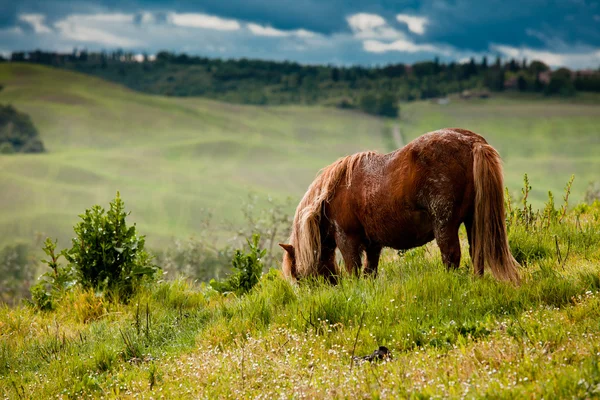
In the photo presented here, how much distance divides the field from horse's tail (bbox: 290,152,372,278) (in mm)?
86786

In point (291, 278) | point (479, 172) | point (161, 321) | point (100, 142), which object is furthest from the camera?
point (100, 142)

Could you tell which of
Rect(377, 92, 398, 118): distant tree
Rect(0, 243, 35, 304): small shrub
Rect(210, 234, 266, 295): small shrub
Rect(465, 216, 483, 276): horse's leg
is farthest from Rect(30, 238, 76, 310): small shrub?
Rect(377, 92, 398, 118): distant tree

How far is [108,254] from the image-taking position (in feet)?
30.9

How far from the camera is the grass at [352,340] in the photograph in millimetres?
4738

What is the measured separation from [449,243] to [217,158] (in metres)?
165

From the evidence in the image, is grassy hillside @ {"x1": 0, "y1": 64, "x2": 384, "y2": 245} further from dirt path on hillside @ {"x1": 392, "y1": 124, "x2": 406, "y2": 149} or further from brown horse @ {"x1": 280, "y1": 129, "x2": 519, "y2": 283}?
brown horse @ {"x1": 280, "y1": 129, "x2": 519, "y2": 283}

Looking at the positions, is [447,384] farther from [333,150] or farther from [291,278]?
[333,150]

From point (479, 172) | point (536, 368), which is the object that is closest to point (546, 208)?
point (479, 172)

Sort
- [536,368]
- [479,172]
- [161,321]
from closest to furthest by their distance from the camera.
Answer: [536,368] → [479,172] → [161,321]

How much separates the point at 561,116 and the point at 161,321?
18096cm

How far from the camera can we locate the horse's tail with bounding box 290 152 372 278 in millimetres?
8383

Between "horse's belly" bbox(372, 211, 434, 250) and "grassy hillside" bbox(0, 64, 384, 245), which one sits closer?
"horse's belly" bbox(372, 211, 434, 250)

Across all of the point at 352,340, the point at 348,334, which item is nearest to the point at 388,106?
the point at 348,334

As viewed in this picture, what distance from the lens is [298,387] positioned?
5086 millimetres
